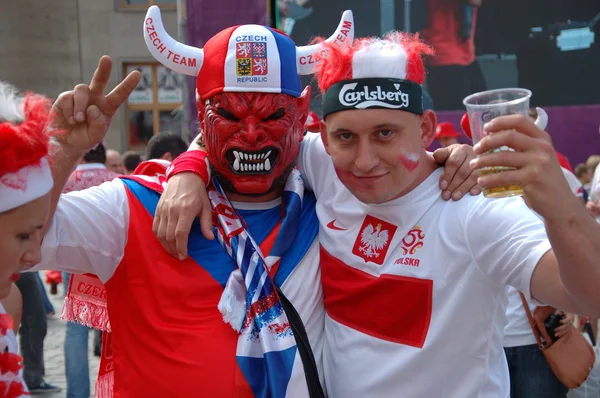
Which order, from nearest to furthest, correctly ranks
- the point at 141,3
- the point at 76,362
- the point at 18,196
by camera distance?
the point at 18,196
the point at 76,362
the point at 141,3

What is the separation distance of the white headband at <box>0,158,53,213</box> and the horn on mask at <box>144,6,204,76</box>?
1010 millimetres

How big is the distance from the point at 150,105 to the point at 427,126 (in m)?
17.2

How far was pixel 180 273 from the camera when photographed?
8.36 ft

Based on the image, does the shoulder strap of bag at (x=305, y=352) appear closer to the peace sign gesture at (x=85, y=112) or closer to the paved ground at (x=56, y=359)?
the peace sign gesture at (x=85, y=112)

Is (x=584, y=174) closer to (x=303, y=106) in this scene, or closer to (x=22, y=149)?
(x=303, y=106)

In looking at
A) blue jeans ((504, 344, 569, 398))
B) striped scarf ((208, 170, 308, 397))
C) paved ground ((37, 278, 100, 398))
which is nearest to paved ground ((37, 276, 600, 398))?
paved ground ((37, 278, 100, 398))

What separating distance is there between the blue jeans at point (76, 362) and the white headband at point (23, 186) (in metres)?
3.94

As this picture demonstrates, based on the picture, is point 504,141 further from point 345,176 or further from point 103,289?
point 103,289

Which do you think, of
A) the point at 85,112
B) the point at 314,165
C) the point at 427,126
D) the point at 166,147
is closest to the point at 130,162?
the point at 166,147

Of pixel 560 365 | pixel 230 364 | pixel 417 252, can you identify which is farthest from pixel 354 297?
pixel 560 365

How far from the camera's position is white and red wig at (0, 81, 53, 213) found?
1.75m

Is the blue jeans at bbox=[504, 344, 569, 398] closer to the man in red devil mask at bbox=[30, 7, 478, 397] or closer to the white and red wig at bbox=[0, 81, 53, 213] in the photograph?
the man in red devil mask at bbox=[30, 7, 478, 397]

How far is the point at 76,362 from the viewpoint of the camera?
18.3 feet

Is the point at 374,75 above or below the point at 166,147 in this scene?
above
